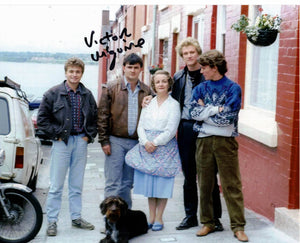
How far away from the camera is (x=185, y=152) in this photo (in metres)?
5.33

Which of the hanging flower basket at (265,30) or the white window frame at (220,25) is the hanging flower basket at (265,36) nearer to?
the hanging flower basket at (265,30)

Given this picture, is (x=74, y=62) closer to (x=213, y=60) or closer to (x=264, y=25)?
(x=213, y=60)

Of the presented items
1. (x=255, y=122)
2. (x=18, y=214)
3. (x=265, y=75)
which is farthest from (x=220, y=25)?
(x=18, y=214)

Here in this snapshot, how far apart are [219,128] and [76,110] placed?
4.98 feet

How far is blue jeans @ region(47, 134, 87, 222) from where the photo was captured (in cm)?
521

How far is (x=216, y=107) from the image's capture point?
189 inches

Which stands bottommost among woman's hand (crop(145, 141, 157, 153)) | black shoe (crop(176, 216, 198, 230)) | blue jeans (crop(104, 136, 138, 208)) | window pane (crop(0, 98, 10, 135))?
black shoe (crop(176, 216, 198, 230))

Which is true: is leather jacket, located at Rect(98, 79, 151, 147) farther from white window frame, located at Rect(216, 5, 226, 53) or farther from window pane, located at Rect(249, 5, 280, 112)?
white window frame, located at Rect(216, 5, 226, 53)

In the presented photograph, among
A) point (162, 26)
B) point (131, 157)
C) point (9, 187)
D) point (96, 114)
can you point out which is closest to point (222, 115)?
point (131, 157)

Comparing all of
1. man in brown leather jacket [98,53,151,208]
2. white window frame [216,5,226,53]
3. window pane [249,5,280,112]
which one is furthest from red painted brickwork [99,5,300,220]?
man in brown leather jacket [98,53,151,208]

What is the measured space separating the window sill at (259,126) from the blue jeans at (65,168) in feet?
6.91

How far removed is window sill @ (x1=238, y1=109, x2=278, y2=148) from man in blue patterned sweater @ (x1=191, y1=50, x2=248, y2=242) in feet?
2.94

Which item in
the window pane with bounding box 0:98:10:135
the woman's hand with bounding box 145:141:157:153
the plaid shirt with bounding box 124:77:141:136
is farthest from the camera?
the window pane with bounding box 0:98:10:135

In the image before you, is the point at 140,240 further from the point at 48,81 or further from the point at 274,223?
the point at 48,81
